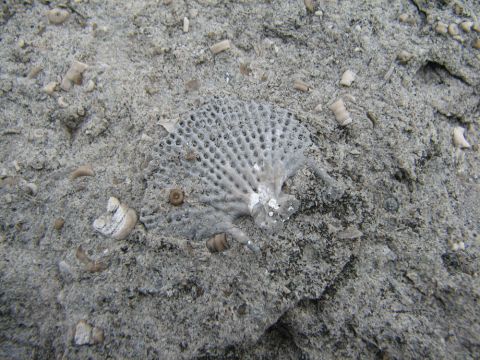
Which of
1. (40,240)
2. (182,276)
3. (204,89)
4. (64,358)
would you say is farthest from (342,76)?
(64,358)

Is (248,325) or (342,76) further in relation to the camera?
(342,76)

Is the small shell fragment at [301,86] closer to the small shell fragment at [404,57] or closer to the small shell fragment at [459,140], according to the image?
the small shell fragment at [404,57]

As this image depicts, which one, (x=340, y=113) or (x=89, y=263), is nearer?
(x=89, y=263)

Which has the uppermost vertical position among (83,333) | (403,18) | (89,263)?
(403,18)

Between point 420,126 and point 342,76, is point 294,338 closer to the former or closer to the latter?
point 420,126

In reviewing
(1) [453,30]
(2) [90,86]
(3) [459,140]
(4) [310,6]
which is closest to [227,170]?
(2) [90,86]

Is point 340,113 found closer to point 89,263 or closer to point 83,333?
point 89,263
